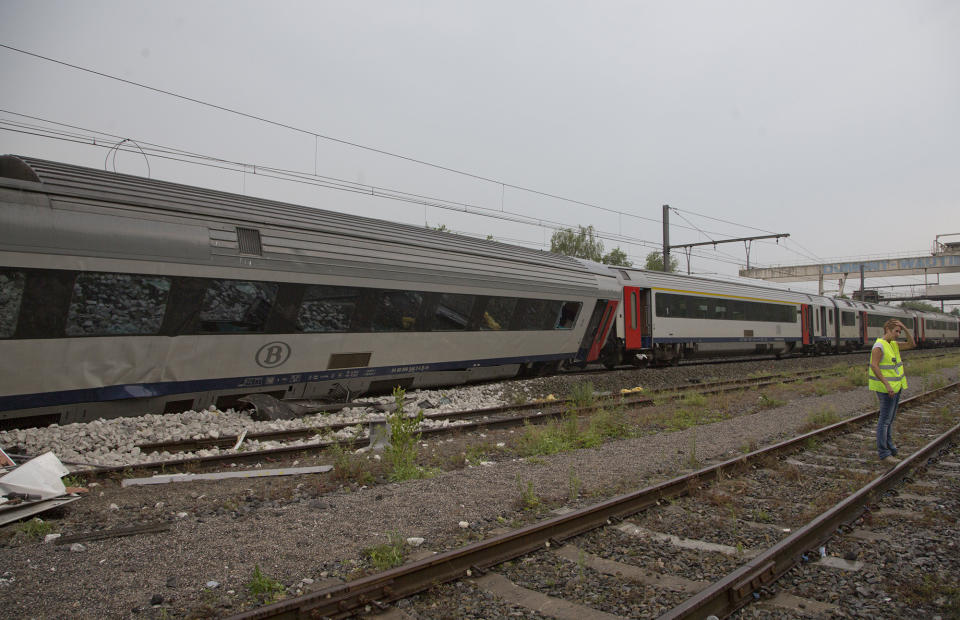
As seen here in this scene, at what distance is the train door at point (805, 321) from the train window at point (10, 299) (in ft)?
92.4

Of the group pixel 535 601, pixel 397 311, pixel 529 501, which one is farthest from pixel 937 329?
pixel 535 601

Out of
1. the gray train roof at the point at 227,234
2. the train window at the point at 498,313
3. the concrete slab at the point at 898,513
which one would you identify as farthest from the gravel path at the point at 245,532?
the train window at the point at 498,313

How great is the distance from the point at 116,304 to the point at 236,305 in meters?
1.55

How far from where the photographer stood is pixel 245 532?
4.27 metres

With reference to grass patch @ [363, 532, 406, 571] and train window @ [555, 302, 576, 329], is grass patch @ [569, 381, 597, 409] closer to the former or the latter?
train window @ [555, 302, 576, 329]

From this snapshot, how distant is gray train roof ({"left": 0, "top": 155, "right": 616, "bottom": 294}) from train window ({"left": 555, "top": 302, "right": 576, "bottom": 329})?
6.92ft

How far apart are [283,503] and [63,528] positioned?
1.59 metres

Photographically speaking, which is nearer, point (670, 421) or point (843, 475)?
point (843, 475)

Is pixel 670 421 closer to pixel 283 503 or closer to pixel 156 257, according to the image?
pixel 283 503

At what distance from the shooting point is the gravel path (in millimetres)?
3250

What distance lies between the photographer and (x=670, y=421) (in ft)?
30.8

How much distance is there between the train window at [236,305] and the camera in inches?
329

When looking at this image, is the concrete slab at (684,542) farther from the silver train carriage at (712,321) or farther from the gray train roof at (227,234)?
the silver train carriage at (712,321)

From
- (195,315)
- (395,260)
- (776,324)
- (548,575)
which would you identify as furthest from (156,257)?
(776,324)
